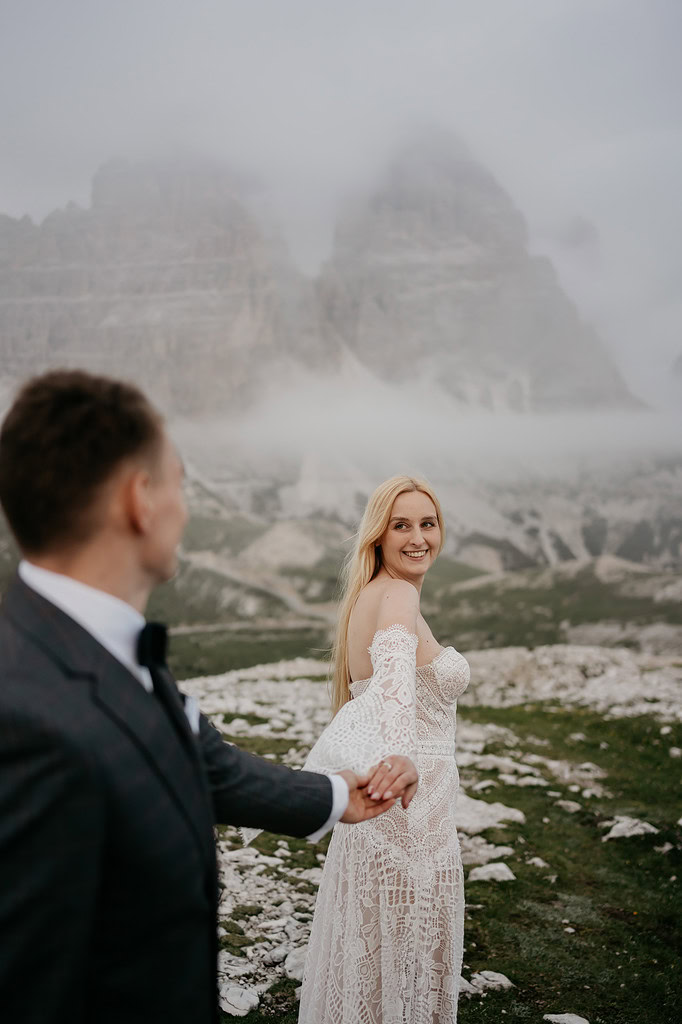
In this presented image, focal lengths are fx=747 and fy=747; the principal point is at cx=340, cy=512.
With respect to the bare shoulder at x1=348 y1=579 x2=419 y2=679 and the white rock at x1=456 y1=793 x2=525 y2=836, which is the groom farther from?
the white rock at x1=456 y1=793 x2=525 y2=836

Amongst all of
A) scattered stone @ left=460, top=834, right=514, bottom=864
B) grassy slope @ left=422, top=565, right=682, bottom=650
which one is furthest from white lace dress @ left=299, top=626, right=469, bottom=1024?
grassy slope @ left=422, top=565, right=682, bottom=650

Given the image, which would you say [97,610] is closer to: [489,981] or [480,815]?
[489,981]

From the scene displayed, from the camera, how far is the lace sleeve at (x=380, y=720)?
3.67m

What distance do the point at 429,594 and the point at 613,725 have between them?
366 feet

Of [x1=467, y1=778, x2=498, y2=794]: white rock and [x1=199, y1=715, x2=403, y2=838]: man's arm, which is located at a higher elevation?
[x1=199, y1=715, x2=403, y2=838]: man's arm

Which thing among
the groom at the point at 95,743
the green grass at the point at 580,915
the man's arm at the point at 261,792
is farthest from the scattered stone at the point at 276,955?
the groom at the point at 95,743

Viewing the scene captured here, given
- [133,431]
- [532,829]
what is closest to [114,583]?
[133,431]

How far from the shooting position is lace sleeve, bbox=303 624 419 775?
3670 millimetres

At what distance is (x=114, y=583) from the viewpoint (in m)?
2.20

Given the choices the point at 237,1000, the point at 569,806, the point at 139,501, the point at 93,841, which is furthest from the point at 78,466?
the point at 569,806

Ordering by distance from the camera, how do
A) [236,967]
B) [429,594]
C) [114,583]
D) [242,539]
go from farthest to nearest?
[242,539], [429,594], [236,967], [114,583]

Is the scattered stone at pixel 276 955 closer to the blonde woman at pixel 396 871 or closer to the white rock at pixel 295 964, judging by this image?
the white rock at pixel 295 964

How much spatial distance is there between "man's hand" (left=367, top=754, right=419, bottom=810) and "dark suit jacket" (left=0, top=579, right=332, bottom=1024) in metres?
1.20

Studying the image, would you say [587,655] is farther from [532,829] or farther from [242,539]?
[242,539]
